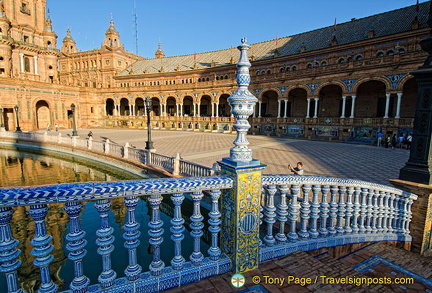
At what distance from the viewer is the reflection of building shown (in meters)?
22.5

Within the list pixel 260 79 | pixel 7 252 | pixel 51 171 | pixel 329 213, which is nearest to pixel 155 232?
pixel 7 252

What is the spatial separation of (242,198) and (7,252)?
2.14 meters

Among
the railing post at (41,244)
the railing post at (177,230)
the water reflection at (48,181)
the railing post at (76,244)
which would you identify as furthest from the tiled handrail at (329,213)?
the water reflection at (48,181)

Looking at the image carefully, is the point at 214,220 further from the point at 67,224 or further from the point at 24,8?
the point at 24,8

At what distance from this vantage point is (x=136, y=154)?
13516 millimetres

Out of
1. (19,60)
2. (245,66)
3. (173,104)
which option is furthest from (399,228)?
(19,60)

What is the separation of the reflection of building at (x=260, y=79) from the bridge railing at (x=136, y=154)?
647 inches

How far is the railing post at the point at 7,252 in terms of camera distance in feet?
5.67

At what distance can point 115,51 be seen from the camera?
48.0 meters

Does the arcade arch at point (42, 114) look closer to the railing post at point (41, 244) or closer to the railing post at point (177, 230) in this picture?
the railing post at point (41, 244)

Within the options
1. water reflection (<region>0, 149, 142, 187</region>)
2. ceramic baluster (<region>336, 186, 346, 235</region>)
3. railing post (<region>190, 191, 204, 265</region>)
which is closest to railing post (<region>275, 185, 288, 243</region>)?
ceramic baluster (<region>336, 186, 346, 235</region>)

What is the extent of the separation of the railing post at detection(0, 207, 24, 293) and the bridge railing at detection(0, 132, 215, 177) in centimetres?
602

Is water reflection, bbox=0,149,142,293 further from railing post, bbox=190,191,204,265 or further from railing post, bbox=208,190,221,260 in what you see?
railing post, bbox=208,190,221,260

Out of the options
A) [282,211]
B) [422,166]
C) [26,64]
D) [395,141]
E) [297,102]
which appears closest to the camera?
[282,211]
